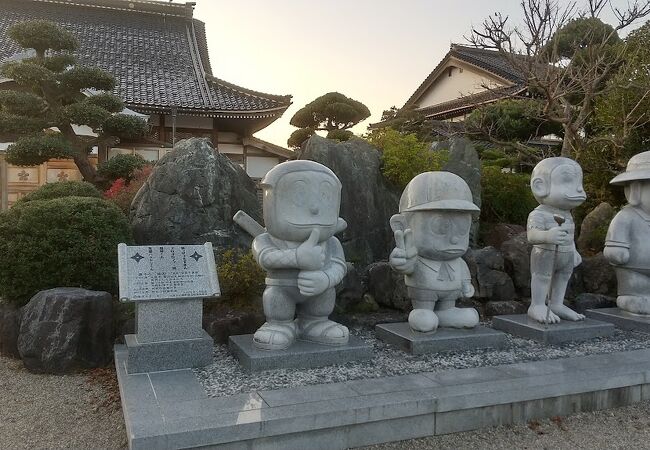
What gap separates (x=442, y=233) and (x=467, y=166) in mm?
4253

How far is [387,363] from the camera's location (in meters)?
4.60

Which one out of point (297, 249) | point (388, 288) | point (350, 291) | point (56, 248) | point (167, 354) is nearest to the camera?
point (167, 354)

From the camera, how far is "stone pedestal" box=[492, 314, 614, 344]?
17.8 feet

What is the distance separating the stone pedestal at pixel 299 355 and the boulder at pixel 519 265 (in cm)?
340

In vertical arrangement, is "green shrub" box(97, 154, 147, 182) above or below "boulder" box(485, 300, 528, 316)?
above

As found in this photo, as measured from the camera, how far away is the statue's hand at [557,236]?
5363 mm

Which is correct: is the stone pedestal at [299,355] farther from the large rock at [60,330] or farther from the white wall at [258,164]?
the white wall at [258,164]

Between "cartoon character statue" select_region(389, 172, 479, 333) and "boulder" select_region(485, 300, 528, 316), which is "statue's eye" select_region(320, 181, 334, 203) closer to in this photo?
"cartoon character statue" select_region(389, 172, 479, 333)

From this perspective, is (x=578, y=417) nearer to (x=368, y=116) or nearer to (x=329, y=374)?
(x=329, y=374)

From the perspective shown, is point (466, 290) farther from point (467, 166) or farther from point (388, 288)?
point (467, 166)

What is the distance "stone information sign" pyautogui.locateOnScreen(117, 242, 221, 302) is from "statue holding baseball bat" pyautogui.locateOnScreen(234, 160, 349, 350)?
20.6 inches

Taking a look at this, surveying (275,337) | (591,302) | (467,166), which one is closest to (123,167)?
(467,166)

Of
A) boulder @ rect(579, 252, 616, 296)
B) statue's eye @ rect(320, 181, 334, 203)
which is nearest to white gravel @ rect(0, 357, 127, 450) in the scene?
statue's eye @ rect(320, 181, 334, 203)

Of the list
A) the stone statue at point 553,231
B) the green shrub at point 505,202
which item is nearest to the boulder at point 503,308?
the stone statue at point 553,231
